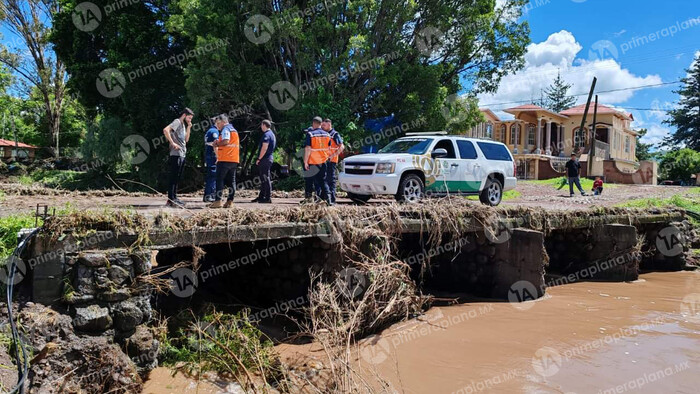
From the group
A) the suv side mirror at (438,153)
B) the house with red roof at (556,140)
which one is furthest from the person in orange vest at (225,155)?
the house with red roof at (556,140)

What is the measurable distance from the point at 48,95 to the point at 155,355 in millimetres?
35038

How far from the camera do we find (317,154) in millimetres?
9648

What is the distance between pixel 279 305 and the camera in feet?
29.3

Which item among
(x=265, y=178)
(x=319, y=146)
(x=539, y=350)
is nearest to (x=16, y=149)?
(x=265, y=178)

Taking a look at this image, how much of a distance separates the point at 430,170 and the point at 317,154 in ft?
9.11

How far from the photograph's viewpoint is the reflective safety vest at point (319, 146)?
965cm

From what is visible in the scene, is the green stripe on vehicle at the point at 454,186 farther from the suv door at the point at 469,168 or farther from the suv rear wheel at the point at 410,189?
the suv rear wheel at the point at 410,189

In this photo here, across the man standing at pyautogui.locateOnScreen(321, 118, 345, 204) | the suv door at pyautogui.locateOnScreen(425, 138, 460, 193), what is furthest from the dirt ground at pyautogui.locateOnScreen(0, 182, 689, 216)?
the suv door at pyautogui.locateOnScreen(425, 138, 460, 193)

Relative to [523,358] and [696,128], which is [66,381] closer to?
[523,358]

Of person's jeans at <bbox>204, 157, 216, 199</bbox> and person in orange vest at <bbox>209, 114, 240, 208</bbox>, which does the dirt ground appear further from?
person in orange vest at <bbox>209, 114, 240, 208</bbox>

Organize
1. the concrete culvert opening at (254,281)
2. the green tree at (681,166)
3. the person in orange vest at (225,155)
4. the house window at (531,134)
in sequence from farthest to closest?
the house window at (531,134) < the green tree at (681,166) < the person in orange vest at (225,155) < the concrete culvert opening at (254,281)

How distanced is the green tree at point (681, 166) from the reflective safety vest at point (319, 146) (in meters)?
38.1

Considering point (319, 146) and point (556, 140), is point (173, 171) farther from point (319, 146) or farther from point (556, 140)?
point (556, 140)

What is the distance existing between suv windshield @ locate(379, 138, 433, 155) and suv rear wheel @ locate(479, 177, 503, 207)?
1990 mm
